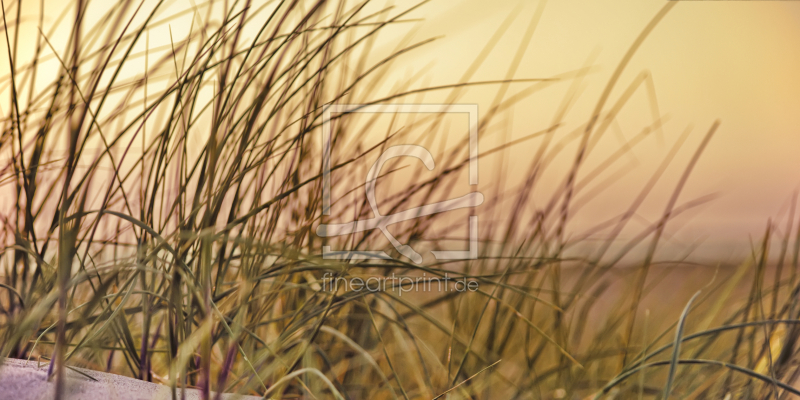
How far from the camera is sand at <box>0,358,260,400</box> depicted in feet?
1.64

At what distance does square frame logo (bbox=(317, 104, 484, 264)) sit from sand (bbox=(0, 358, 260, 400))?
1.15 ft

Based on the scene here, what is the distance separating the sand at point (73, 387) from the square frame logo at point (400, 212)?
352 millimetres

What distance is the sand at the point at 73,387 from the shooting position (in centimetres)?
50

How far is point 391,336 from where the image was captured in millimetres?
1138

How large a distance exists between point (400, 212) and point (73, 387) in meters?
0.61

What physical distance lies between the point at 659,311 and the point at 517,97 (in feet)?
2.36

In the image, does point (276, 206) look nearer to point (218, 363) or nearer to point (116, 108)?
point (218, 363)

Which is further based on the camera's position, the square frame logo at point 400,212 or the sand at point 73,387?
the square frame logo at point 400,212

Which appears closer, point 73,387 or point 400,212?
point 73,387

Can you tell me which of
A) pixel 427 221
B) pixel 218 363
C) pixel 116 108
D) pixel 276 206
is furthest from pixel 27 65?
pixel 427 221

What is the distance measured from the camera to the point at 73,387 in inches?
20.4

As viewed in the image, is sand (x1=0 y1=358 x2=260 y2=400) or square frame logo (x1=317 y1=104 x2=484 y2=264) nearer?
sand (x1=0 y1=358 x2=260 y2=400)

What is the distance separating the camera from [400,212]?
100 cm

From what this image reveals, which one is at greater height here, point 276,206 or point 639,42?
point 639,42
